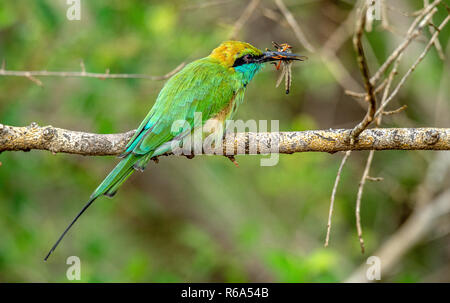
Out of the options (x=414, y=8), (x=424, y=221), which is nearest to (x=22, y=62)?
(x=424, y=221)

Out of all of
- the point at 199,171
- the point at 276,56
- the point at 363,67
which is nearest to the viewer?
the point at 363,67

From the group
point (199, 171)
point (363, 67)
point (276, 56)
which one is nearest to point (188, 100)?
point (276, 56)

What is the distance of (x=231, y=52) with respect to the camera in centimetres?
320

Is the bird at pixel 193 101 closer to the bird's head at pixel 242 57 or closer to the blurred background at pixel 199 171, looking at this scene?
the bird's head at pixel 242 57

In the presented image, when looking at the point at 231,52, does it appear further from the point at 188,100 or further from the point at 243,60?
the point at 188,100

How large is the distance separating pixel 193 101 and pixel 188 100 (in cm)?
3

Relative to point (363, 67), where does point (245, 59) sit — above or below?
above

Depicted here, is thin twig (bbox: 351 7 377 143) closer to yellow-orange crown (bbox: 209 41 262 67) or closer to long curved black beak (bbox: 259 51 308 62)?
long curved black beak (bbox: 259 51 308 62)

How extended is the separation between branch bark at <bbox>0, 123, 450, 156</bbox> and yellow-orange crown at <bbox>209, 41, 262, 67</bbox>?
764 millimetres

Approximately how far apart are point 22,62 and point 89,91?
560mm

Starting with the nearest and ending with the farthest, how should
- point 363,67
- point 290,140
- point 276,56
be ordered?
point 363,67
point 290,140
point 276,56

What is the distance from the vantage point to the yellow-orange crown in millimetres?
3180

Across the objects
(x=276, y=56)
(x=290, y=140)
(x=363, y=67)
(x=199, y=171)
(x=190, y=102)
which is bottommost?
(x=363, y=67)
